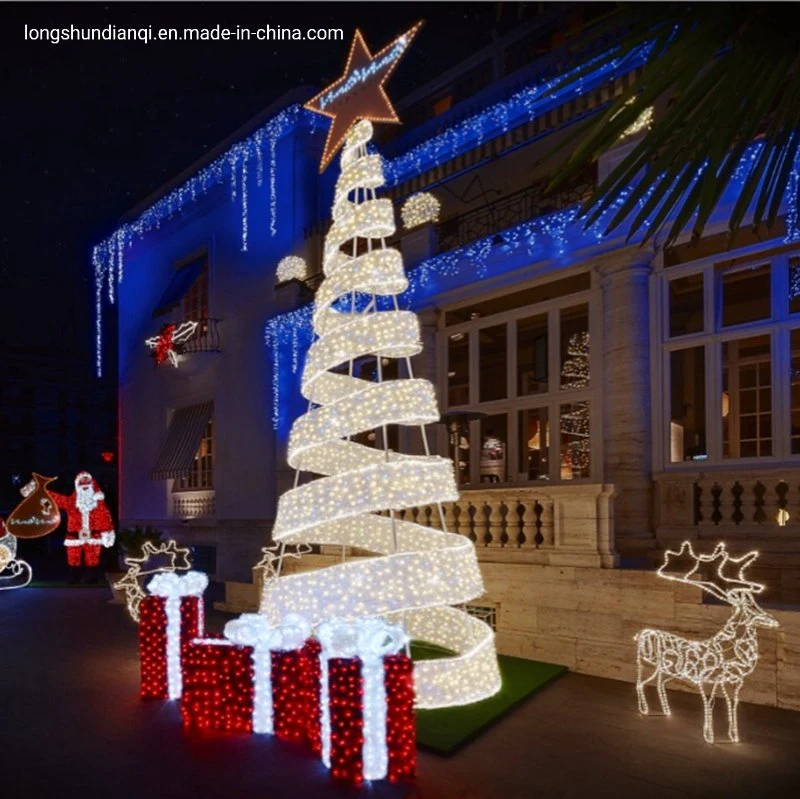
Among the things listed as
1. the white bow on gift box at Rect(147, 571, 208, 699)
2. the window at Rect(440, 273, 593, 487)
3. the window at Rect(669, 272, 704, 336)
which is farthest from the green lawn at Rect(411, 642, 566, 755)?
the window at Rect(669, 272, 704, 336)

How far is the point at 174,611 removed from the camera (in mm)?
7496

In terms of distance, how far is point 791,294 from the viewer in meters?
10.2

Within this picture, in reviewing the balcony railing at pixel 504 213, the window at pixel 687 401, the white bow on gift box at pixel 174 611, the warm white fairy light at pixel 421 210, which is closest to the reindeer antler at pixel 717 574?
the window at pixel 687 401

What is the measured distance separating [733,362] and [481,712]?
6.66 m

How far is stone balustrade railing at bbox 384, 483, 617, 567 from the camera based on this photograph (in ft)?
27.4

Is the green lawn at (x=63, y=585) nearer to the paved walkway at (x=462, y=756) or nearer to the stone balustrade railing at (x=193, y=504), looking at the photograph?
the stone balustrade railing at (x=193, y=504)

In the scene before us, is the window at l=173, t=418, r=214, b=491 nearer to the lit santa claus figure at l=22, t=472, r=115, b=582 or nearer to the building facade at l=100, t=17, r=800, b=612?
the building facade at l=100, t=17, r=800, b=612

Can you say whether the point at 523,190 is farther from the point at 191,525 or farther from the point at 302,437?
the point at 191,525

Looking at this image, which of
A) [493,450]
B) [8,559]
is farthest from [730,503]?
[8,559]

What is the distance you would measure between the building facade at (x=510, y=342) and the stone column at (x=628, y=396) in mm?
29

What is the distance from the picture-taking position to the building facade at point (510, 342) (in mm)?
9594

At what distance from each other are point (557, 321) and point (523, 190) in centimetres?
237

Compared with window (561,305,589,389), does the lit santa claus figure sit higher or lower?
lower

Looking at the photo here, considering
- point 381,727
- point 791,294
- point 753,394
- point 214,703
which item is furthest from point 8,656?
A: point 791,294
